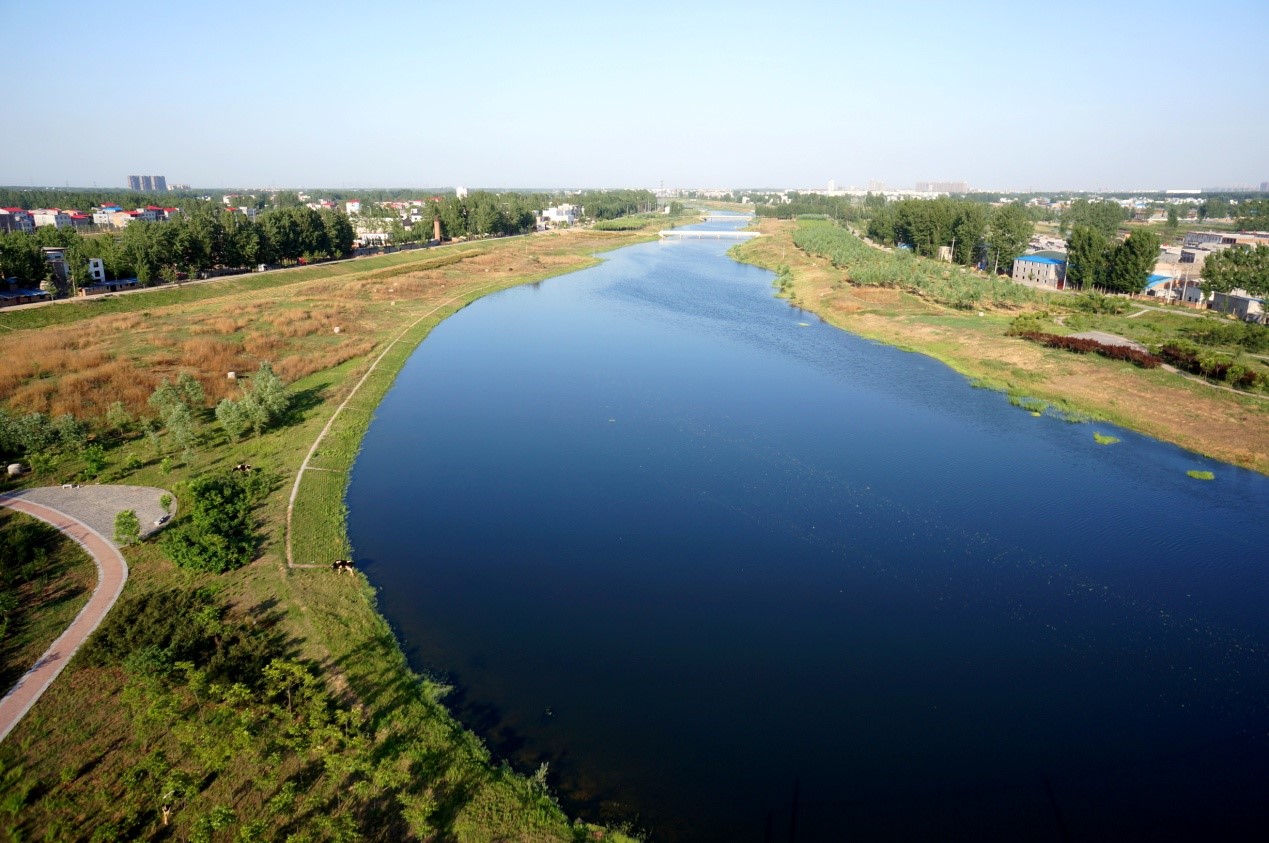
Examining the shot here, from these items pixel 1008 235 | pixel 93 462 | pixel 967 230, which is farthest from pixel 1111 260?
pixel 93 462

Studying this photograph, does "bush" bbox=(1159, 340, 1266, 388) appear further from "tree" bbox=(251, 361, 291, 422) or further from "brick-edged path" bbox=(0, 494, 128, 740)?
"brick-edged path" bbox=(0, 494, 128, 740)

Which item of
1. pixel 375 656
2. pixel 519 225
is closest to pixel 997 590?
pixel 375 656

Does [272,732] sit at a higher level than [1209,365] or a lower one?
lower

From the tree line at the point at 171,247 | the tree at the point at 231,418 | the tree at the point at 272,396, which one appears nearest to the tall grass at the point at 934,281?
the tree at the point at 272,396

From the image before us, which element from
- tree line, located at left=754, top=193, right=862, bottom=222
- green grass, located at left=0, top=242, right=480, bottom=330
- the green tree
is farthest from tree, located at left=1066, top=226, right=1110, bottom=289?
tree line, located at left=754, top=193, right=862, bottom=222

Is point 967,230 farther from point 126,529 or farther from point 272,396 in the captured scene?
point 126,529

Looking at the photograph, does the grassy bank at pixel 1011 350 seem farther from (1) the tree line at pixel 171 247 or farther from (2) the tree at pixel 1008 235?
(1) the tree line at pixel 171 247
